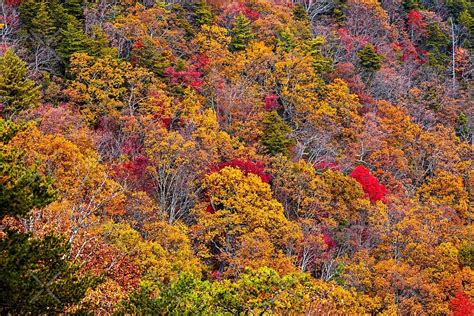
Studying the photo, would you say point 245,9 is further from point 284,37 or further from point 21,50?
point 21,50

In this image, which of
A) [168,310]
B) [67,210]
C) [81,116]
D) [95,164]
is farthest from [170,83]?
[168,310]

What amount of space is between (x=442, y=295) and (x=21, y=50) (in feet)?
91.7

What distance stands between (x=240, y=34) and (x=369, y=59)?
13.5 m

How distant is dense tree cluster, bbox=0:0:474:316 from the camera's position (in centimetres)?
1669

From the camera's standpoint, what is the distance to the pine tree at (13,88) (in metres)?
28.1

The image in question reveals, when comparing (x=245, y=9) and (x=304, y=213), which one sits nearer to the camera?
(x=304, y=213)

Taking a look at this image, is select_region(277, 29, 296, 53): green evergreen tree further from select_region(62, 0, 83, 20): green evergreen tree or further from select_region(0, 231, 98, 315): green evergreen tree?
select_region(0, 231, 98, 315): green evergreen tree

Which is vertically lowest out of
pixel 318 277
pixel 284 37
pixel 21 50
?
pixel 318 277

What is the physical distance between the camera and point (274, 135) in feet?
123

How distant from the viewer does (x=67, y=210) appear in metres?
20.1

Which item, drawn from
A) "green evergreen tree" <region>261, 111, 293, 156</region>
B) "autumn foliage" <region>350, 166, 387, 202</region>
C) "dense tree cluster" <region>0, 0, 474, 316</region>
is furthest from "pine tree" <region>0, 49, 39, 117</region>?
"autumn foliage" <region>350, 166, 387, 202</region>

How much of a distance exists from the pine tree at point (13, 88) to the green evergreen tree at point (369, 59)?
109 feet

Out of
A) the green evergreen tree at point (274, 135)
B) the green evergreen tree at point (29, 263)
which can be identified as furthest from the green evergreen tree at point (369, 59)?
the green evergreen tree at point (29, 263)

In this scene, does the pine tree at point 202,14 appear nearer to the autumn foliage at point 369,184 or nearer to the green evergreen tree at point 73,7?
the green evergreen tree at point 73,7
